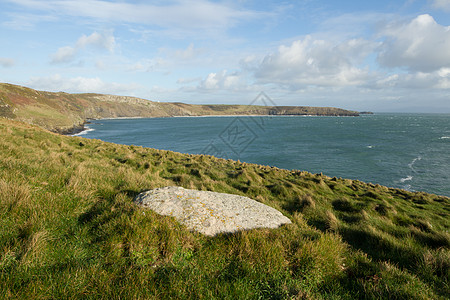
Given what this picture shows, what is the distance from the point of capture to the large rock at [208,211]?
492cm

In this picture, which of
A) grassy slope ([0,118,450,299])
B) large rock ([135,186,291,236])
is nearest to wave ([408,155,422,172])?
grassy slope ([0,118,450,299])

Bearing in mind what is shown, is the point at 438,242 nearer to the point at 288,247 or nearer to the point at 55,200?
the point at 288,247

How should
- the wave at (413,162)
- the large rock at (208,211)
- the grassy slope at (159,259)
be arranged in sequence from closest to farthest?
1. the grassy slope at (159,259)
2. the large rock at (208,211)
3. the wave at (413,162)

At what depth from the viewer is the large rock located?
492 cm

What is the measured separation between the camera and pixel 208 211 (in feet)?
17.6

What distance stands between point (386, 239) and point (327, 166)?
37907 mm

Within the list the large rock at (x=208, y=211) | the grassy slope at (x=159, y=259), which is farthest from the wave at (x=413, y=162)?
the large rock at (x=208, y=211)

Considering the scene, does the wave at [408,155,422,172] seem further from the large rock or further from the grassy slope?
the large rock

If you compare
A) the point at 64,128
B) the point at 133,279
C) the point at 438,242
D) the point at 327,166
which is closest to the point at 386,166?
the point at 327,166

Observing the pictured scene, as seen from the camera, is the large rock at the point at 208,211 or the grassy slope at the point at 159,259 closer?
the grassy slope at the point at 159,259

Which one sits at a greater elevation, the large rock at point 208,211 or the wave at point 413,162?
the large rock at point 208,211

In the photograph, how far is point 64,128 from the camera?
249 feet

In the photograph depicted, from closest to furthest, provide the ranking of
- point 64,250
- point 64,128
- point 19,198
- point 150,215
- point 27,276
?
point 27,276 → point 64,250 → point 19,198 → point 150,215 → point 64,128

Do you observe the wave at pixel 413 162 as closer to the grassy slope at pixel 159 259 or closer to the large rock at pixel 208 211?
the grassy slope at pixel 159 259
